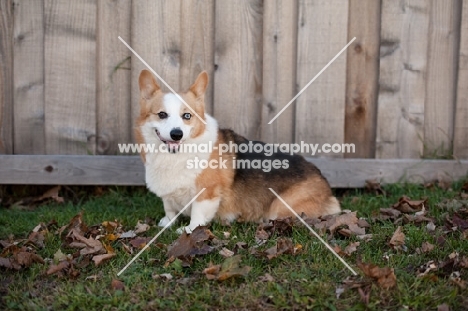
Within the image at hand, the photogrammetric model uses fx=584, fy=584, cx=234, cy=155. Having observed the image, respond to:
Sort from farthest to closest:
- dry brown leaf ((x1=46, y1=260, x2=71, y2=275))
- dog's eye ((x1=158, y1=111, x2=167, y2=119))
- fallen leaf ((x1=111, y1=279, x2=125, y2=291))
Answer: dog's eye ((x1=158, y1=111, x2=167, y2=119)), dry brown leaf ((x1=46, y1=260, x2=71, y2=275)), fallen leaf ((x1=111, y1=279, x2=125, y2=291))

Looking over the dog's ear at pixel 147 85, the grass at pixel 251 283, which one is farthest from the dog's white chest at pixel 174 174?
the dog's ear at pixel 147 85

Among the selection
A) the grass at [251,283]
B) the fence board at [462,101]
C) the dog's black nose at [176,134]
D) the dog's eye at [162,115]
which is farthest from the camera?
the fence board at [462,101]

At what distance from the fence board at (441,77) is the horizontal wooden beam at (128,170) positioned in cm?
17

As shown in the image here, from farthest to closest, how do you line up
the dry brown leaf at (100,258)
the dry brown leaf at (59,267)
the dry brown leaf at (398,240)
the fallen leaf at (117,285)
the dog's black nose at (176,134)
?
the dog's black nose at (176,134)
the dry brown leaf at (398,240)
the dry brown leaf at (100,258)
the dry brown leaf at (59,267)
the fallen leaf at (117,285)

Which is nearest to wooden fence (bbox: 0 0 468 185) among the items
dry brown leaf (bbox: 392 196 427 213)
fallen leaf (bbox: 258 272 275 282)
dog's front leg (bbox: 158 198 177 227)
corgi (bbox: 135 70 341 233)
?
corgi (bbox: 135 70 341 233)

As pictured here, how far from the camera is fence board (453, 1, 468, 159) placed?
4.52m

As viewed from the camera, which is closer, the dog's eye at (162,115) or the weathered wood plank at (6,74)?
the dog's eye at (162,115)

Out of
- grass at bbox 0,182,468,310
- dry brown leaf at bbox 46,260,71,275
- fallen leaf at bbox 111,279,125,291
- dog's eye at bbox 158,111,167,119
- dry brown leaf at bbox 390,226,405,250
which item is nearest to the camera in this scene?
grass at bbox 0,182,468,310

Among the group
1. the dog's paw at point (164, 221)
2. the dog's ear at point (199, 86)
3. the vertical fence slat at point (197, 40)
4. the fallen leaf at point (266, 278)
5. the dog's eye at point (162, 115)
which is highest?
the vertical fence slat at point (197, 40)

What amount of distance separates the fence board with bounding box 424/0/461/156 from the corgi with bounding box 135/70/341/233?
1.08 metres

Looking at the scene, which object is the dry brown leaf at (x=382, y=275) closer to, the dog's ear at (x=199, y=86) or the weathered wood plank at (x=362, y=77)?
the dog's ear at (x=199, y=86)

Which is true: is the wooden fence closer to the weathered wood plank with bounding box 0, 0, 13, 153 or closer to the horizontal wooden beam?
the weathered wood plank with bounding box 0, 0, 13, 153

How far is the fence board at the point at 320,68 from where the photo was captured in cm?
452

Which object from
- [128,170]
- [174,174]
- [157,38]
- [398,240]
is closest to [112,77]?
[157,38]
